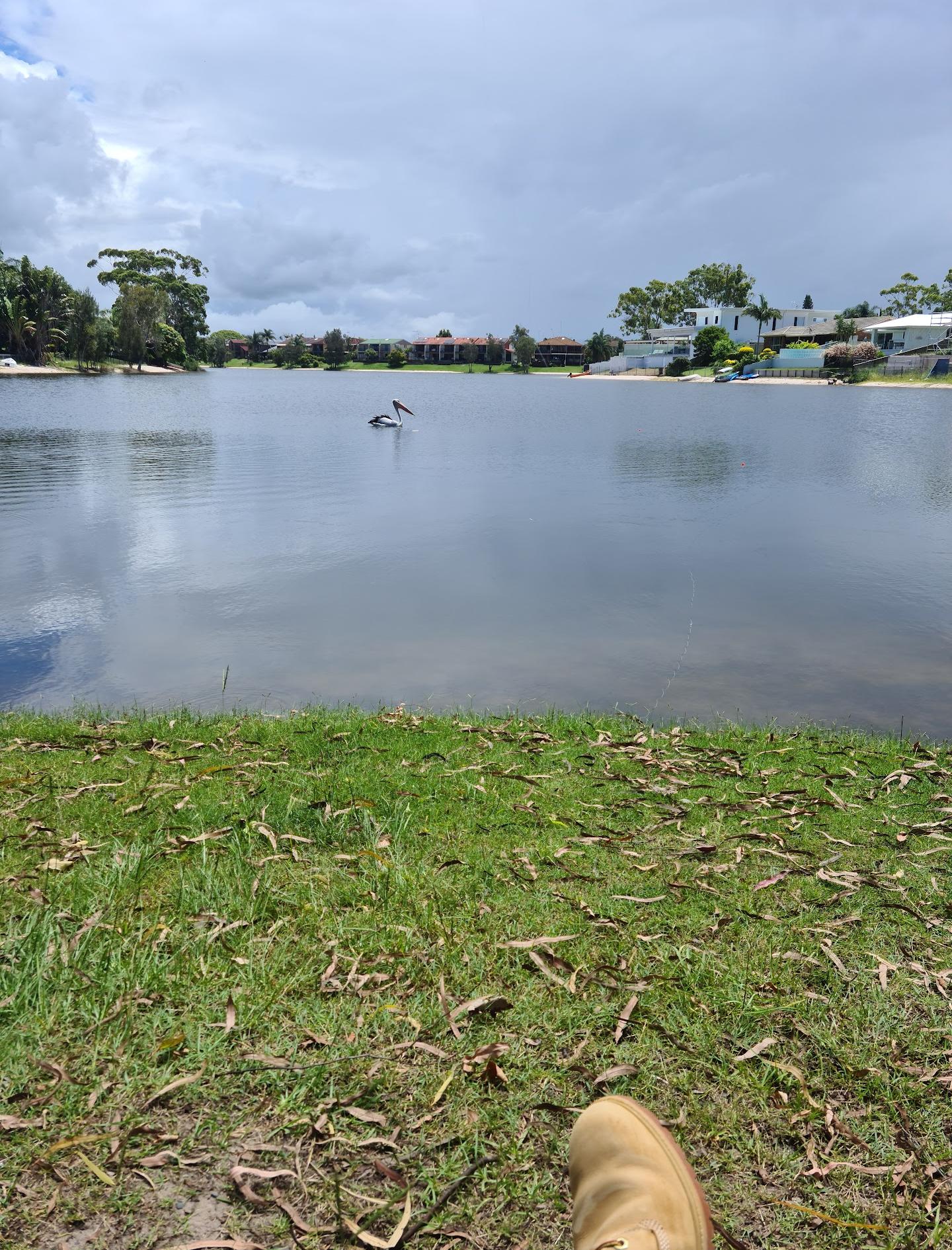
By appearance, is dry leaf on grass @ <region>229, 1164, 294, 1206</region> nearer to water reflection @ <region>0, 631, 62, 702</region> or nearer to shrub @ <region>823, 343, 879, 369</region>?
water reflection @ <region>0, 631, 62, 702</region>

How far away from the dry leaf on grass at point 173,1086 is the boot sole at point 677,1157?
1464mm

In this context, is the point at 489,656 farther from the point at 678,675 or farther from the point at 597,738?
the point at 597,738

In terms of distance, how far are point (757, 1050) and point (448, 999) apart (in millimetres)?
1236

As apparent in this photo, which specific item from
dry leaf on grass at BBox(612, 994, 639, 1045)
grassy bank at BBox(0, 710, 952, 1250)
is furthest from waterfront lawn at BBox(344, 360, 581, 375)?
dry leaf on grass at BBox(612, 994, 639, 1045)

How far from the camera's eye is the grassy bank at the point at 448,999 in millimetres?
2740

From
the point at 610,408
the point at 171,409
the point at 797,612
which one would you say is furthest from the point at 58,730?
the point at 610,408

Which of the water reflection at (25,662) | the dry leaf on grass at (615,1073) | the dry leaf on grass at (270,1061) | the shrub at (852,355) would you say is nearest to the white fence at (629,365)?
the shrub at (852,355)

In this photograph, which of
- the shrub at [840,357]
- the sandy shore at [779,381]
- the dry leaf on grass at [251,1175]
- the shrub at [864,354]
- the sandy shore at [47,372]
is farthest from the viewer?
the shrub at [840,357]

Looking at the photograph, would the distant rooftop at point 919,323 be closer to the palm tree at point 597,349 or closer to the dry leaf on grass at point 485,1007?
the palm tree at point 597,349

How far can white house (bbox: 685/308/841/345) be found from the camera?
142375mm

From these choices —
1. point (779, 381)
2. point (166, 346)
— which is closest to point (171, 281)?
point (166, 346)

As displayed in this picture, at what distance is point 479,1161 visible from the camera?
2852 millimetres

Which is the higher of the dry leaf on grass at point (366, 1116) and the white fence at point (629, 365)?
the white fence at point (629, 365)

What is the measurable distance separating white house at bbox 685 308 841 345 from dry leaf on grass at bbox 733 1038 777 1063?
501 feet
